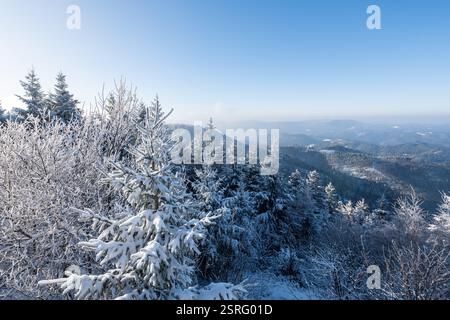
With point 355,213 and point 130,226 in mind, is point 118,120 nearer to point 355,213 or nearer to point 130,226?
point 130,226

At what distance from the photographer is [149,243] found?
13.4 ft

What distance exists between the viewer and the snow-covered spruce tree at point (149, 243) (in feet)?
13.2

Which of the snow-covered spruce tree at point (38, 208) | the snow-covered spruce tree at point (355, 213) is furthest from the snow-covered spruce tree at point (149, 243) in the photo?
the snow-covered spruce tree at point (355, 213)

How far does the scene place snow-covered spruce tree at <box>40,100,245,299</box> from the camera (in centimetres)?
404

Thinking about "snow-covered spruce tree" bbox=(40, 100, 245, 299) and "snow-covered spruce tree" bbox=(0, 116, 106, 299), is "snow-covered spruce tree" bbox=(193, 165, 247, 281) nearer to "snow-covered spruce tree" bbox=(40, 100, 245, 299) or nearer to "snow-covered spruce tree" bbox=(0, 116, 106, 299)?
"snow-covered spruce tree" bbox=(0, 116, 106, 299)

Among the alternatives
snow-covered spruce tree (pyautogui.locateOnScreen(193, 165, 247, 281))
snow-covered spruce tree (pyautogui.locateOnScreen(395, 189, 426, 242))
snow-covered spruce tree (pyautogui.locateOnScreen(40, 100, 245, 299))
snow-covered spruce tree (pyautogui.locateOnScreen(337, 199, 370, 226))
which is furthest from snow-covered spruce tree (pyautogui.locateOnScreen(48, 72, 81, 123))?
snow-covered spruce tree (pyautogui.locateOnScreen(337, 199, 370, 226))

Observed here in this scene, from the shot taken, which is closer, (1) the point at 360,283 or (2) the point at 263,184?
(1) the point at 360,283

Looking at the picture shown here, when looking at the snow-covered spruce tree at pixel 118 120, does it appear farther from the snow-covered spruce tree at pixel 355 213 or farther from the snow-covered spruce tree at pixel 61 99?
the snow-covered spruce tree at pixel 355 213

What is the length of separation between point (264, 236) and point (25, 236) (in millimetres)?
17031

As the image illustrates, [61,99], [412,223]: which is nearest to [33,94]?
[61,99]
